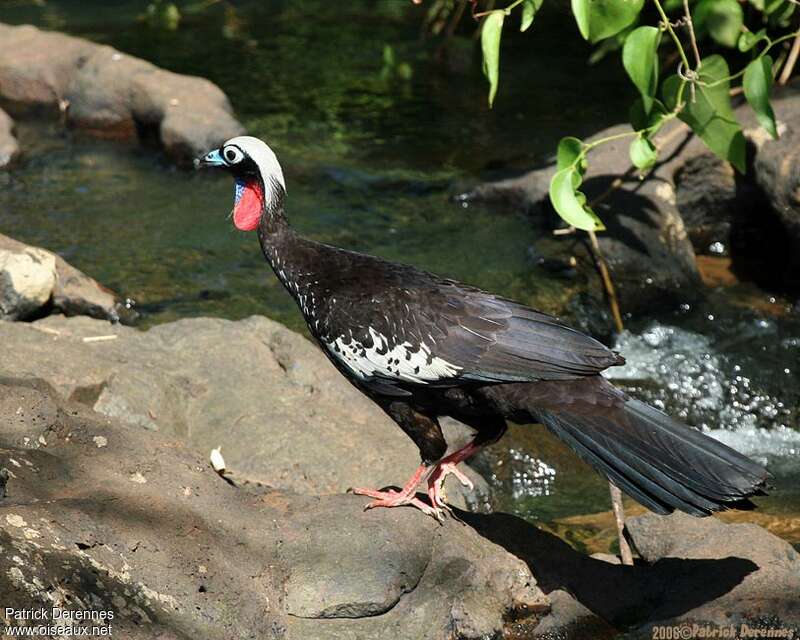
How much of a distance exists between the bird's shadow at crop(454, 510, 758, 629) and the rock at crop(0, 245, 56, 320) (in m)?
2.75

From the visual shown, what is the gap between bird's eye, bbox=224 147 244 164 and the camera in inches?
182

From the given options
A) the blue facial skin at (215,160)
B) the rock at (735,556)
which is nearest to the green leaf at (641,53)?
the blue facial skin at (215,160)

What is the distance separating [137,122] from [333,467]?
18.7ft

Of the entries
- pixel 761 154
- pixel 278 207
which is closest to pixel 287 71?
pixel 761 154

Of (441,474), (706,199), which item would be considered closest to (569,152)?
(441,474)

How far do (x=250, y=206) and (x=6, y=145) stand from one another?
16.1ft

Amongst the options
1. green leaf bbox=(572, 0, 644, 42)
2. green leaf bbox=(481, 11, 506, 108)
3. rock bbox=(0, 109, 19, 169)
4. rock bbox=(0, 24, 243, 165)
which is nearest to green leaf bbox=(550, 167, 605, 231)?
green leaf bbox=(572, 0, 644, 42)

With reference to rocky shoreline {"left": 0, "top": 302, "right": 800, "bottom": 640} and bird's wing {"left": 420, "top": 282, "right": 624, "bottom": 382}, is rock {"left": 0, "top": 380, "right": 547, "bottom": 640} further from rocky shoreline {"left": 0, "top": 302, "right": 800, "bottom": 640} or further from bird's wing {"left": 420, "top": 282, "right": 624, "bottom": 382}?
bird's wing {"left": 420, "top": 282, "right": 624, "bottom": 382}

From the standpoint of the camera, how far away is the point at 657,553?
4.24 meters

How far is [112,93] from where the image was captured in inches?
380

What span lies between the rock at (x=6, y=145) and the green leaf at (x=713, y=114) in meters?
5.28

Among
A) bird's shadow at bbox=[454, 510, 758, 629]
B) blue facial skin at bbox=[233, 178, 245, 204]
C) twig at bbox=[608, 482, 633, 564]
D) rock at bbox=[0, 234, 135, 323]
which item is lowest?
rock at bbox=[0, 234, 135, 323]

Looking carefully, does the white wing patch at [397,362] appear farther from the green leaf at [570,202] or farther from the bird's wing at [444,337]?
the green leaf at [570,202]

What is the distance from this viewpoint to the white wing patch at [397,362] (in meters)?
4.11
